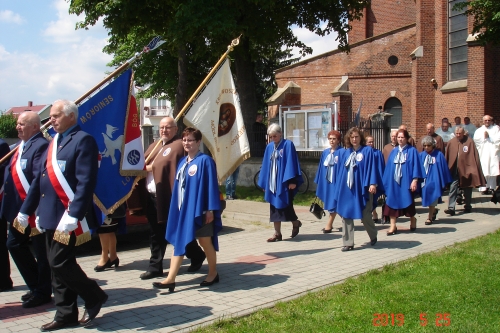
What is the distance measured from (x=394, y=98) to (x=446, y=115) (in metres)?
7.88

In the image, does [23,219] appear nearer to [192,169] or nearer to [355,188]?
[192,169]

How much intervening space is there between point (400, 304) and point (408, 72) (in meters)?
29.9

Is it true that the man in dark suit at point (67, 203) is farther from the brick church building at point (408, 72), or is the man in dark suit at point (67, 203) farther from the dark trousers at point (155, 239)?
the brick church building at point (408, 72)

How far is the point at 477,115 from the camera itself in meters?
22.3

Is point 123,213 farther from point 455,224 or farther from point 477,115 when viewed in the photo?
point 477,115

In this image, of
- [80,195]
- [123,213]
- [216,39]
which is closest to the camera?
[80,195]

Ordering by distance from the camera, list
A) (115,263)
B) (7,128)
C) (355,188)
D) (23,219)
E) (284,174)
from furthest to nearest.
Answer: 1. (7,128)
2. (284,174)
3. (355,188)
4. (115,263)
5. (23,219)

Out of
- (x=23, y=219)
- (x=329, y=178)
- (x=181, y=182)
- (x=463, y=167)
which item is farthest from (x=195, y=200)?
(x=463, y=167)

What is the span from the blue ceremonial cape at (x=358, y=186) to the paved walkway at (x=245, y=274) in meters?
0.63

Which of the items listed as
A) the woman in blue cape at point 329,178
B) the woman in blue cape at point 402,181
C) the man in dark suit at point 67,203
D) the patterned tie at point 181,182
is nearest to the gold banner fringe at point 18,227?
the man in dark suit at point 67,203

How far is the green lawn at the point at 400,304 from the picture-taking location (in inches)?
193

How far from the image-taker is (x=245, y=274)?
7207mm

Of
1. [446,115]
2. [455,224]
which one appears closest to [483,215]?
[455,224]

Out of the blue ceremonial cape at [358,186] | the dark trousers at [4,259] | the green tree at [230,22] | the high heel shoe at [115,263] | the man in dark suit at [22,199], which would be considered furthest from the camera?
the green tree at [230,22]
